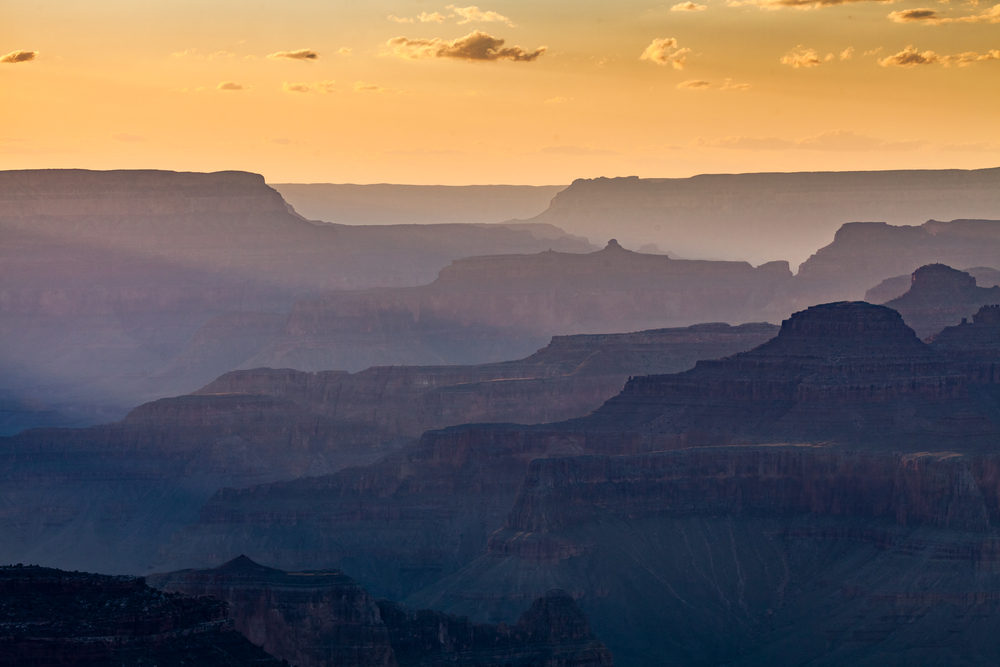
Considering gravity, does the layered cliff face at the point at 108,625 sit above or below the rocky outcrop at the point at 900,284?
below

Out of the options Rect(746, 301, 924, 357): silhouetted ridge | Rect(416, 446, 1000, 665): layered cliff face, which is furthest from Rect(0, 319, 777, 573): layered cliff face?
Rect(416, 446, 1000, 665): layered cliff face

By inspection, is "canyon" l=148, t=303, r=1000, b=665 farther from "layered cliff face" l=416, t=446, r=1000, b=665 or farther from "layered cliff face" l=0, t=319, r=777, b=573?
"layered cliff face" l=0, t=319, r=777, b=573

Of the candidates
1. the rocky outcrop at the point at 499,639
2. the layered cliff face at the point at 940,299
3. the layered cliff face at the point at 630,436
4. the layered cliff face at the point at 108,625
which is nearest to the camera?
the layered cliff face at the point at 108,625

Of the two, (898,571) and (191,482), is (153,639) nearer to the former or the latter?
(898,571)

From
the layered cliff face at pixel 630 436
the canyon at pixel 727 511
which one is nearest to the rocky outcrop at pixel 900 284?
the canyon at pixel 727 511

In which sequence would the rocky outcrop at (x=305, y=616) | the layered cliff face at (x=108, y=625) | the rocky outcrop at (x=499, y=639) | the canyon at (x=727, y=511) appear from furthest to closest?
the canyon at (x=727, y=511), the rocky outcrop at (x=499, y=639), the rocky outcrop at (x=305, y=616), the layered cliff face at (x=108, y=625)

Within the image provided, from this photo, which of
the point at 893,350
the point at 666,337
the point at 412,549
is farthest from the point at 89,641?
the point at 666,337

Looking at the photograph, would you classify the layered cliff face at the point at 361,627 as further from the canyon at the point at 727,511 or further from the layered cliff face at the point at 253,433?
the layered cliff face at the point at 253,433
